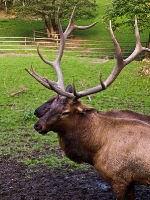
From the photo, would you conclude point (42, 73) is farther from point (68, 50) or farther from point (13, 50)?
point (68, 50)

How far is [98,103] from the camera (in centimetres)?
1180

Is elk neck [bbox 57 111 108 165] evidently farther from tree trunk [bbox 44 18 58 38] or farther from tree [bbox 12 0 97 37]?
tree trunk [bbox 44 18 58 38]

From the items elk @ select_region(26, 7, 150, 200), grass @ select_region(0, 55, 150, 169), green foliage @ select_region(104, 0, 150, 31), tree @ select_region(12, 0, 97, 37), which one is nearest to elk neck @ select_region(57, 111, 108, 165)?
elk @ select_region(26, 7, 150, 200)

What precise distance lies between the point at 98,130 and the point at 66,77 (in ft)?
36.7

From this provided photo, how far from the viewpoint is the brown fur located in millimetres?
4754

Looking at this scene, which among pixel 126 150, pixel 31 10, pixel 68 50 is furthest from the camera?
pixel 31 10

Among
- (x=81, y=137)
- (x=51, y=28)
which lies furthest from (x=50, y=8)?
(x=81, y=137)

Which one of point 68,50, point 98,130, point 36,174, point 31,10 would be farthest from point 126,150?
point 31,10

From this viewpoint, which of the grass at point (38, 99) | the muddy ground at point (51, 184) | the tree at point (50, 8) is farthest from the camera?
the tree at point (50, 8)

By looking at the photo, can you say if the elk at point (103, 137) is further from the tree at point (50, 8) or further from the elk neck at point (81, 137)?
the tree at point (50, 8)

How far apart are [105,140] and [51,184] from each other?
5.16ft

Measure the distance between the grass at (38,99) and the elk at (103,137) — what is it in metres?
1.86

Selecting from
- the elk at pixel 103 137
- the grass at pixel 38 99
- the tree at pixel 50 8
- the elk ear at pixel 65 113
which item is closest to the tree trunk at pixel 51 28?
the tree at pixel 50 8

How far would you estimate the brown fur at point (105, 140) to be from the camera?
475 cm
